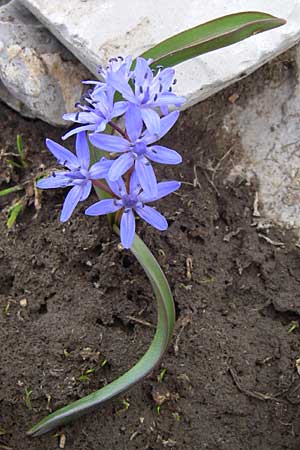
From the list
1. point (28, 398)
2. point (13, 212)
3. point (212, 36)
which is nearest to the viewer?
point (212, 36)

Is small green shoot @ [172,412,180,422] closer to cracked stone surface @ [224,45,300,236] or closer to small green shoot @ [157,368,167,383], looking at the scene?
small green shoot @ [157,368,167,383]

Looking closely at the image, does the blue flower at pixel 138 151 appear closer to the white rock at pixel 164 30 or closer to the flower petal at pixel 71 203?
the flower petal at pixel 71 203

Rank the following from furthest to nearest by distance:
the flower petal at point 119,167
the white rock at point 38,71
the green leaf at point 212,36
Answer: the white rock at point 38,71, the green leaf at point 212,36, the flower petal at point 119,167

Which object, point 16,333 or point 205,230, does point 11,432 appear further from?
point 205,230

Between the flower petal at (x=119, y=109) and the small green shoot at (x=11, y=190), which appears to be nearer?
the flower petal at (x=119, y=109)

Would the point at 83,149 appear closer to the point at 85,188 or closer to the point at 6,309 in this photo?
the point at 85,188

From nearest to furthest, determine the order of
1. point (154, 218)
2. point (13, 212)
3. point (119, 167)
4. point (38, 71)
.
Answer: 1. point (119, 167)
2. point (154, 218)
3. point (13, 212)
4. point (38, 71)

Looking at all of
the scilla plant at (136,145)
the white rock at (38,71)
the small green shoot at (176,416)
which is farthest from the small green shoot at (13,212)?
the small green shoot at (176,416)

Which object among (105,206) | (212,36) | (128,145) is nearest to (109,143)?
(128,145)

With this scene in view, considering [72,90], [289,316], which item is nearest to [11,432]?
[289,316]
